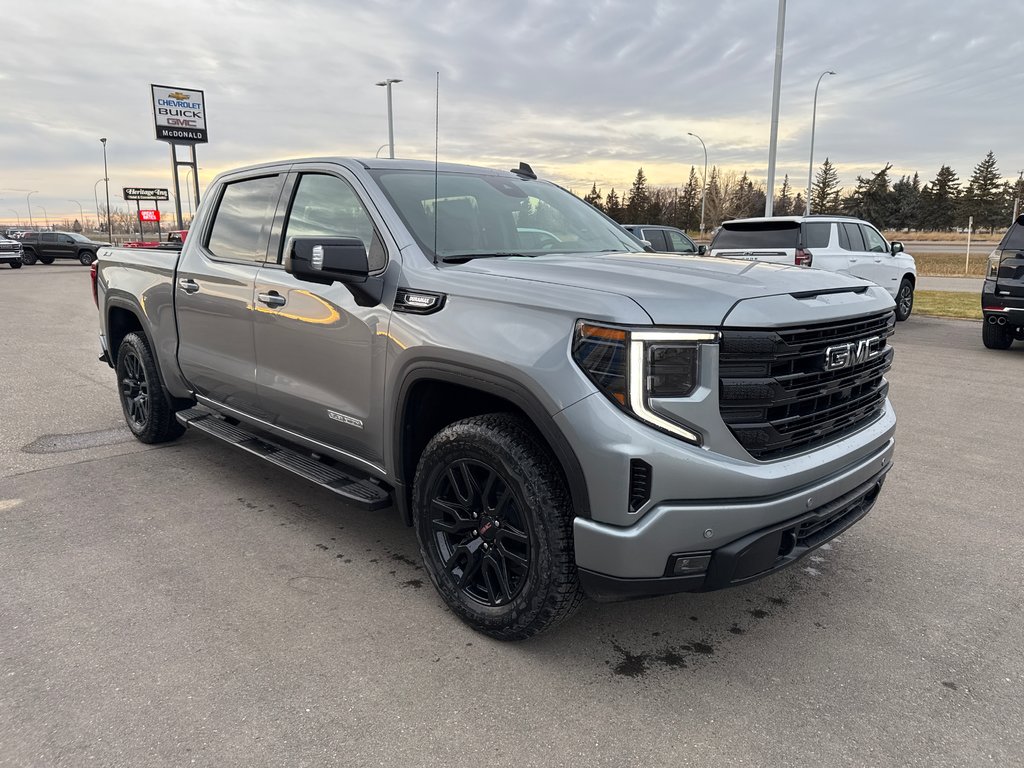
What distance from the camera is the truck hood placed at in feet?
7.80

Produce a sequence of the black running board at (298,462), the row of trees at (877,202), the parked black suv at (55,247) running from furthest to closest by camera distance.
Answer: the row of trees at (877,202) < the parked black suv at (55,247) < the black running board at (298,462)

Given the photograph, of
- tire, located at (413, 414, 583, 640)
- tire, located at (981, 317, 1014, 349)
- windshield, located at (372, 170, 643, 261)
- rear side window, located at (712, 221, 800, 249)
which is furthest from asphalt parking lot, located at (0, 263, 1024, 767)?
rear side window, located at (712, 221, 800, 249)

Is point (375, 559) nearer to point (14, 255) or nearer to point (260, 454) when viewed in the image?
point (260, 454)

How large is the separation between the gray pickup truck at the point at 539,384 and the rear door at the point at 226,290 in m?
0.03

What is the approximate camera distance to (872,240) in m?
13.0

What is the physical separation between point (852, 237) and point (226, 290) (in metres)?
11.2

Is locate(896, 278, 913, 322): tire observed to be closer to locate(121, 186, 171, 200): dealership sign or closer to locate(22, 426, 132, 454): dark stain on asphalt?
locate(22, 426, 132, 454): dark stain on asphalt

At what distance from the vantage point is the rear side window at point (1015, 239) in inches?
347

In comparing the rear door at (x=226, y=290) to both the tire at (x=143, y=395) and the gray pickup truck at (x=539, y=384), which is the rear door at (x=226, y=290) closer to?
the gray pickup truck at (x=539, y=384)

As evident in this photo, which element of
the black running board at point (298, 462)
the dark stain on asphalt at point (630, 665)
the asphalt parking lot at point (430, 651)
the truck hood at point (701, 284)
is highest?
the truck hood at point (701, 284)

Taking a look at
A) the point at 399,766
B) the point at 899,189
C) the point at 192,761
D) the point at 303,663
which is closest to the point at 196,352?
the point at 303,663

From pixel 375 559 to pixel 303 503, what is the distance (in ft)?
3.12

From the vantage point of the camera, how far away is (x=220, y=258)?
4344 mm

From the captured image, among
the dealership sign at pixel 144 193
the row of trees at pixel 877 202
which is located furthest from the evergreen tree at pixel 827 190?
the dealership sign at pixel 144 193
